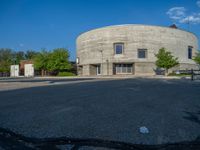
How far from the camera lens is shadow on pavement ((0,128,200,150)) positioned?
3494 millimetres

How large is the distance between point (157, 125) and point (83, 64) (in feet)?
162

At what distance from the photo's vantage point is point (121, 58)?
46.9 meters

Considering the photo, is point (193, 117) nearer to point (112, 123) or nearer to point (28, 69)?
point (112, 123)

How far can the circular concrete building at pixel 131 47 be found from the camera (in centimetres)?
4659

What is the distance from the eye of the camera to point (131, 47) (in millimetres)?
46781

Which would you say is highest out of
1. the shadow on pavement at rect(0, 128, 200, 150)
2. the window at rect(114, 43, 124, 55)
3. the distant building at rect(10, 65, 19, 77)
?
the window at rect(114, 43, 124, 55)

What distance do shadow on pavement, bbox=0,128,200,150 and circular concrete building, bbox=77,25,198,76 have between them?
140ft

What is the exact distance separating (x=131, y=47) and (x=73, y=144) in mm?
44391

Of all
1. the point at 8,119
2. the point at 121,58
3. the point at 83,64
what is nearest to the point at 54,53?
the point at 83,64

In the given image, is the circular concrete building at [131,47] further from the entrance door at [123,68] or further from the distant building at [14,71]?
Answer: the distant building at [14,71]

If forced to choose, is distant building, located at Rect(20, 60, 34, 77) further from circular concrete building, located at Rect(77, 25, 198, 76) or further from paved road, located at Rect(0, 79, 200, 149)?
paved road, located at Rect(0, 79, 200, 149)

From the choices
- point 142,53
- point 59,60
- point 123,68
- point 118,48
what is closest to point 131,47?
point 142,53

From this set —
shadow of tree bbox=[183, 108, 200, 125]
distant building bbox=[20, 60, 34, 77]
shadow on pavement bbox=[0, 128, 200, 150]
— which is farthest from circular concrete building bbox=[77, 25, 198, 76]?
shadow on pavement bbox=[0, 128, 200, 150]

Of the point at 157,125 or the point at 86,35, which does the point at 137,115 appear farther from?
the point at 86,35
